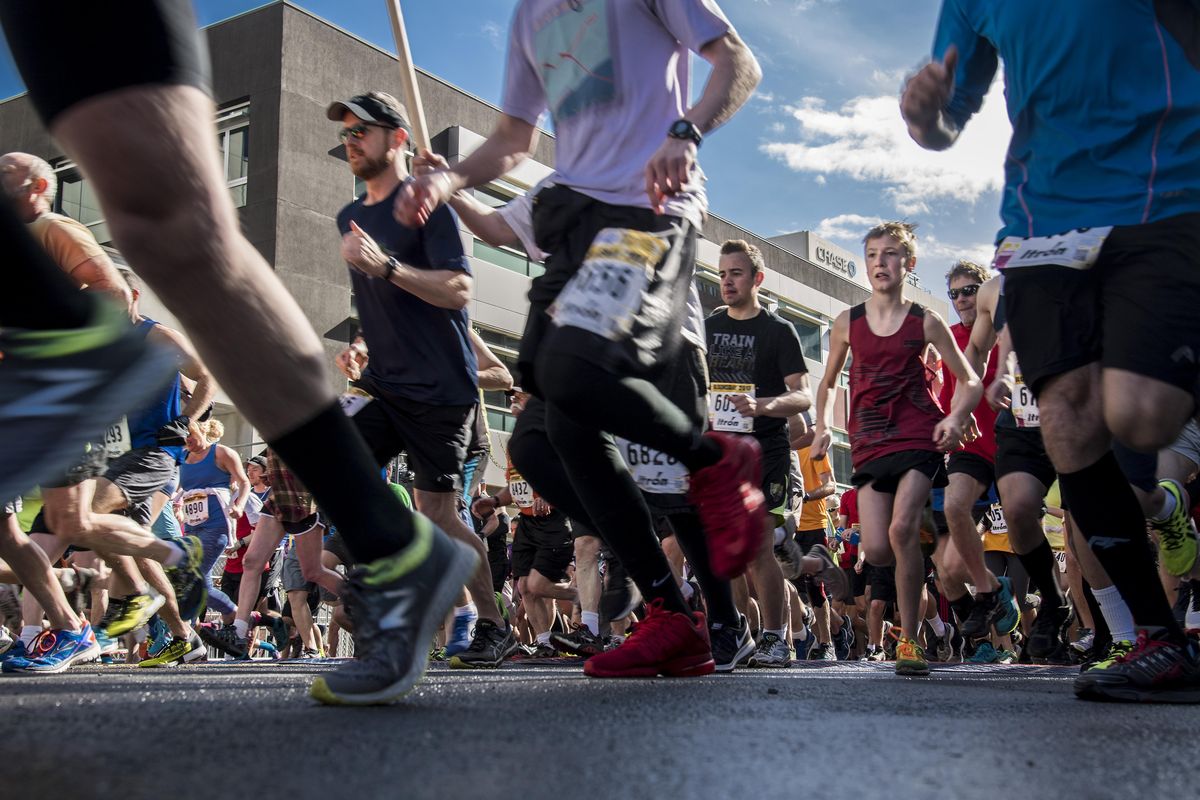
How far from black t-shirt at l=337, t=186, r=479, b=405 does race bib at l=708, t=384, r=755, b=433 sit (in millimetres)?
1763

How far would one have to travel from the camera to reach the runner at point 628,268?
2924 mm

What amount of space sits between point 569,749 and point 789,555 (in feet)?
20.3

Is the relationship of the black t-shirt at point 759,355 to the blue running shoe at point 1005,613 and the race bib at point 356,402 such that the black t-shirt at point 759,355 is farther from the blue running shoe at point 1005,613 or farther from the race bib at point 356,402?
the race bib at point 356,402

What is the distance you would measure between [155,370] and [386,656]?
632 millimetres

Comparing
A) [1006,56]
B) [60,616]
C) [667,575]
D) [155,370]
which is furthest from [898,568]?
[155,370]

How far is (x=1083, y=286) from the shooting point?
296 centimetres

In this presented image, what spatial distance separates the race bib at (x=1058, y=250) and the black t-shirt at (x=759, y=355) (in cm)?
326

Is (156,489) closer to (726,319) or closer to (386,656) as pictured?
(726,319)

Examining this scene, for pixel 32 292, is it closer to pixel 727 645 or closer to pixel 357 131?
pixel 727 645

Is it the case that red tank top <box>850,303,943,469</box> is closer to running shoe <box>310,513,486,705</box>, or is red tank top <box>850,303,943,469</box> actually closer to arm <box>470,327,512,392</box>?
arm <box>470,327,512,392</box>

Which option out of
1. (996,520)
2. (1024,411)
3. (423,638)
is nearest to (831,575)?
(996,520)

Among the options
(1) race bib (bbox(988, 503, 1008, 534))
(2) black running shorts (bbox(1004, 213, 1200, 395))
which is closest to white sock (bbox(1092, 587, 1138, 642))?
(2) black running shorts (bbox(1004, 213, 1200, 395))

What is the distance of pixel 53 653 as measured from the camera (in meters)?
4.76

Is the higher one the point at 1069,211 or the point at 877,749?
the point at 1069,211
